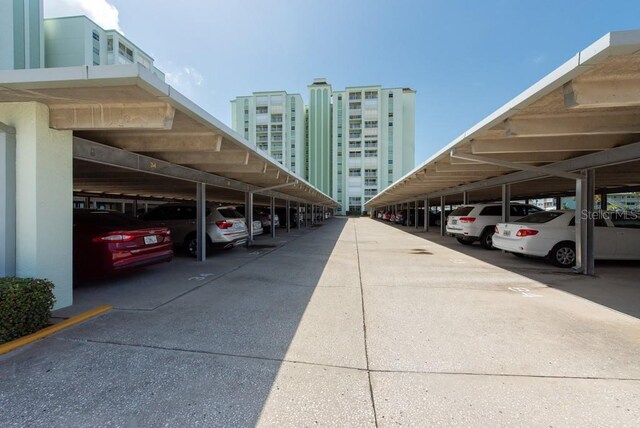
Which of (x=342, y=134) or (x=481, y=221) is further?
(x=342, y=134)

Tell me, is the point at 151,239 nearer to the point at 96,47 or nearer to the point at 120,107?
the point at 120,107

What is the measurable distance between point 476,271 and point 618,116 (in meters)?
3.89

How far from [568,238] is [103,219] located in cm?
1037

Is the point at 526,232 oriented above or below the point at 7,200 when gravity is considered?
below

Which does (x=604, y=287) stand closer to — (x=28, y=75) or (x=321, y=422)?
(x=321, y=422)

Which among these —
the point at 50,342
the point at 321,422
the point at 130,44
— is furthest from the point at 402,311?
the point at 130,44

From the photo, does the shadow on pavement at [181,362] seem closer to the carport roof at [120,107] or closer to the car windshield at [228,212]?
the carport roof at [120,107]

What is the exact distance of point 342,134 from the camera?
6769 centimetres

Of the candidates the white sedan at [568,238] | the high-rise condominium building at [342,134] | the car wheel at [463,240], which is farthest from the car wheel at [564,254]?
the high-rise condominium building at [342,134]

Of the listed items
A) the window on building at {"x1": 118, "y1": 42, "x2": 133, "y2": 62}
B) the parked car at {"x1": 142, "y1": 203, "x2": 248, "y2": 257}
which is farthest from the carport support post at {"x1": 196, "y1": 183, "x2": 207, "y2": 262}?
the window on building at {"x1": 118, "y1": 42, "x2": 133, "y2": 62}

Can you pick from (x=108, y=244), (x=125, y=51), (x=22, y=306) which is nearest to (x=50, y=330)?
(x=22, y=306)

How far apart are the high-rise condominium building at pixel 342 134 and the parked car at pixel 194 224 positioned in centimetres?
5610

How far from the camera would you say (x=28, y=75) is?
3.32 metres

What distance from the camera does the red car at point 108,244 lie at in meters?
5.45
